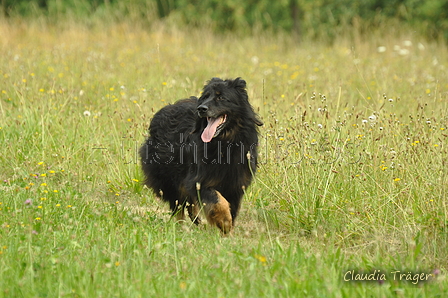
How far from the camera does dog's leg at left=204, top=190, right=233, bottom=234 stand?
4.67 m

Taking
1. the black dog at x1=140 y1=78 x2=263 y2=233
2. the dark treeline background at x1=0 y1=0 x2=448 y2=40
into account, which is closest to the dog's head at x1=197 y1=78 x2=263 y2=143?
the black dog at x1=140 y1=78 x2=263 y2=233

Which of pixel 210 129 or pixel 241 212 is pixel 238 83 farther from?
pixel 241 212

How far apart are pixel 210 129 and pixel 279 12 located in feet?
54.5

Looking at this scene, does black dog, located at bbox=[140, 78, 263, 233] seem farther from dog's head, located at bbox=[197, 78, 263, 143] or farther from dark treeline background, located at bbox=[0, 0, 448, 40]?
dark treeline background, located at bbox=[0, 0, 448, 40]

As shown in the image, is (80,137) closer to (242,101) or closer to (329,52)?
(242,101)

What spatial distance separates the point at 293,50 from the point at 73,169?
9.35 metres

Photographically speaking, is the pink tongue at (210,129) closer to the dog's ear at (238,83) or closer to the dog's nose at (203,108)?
the dog's nose at (203,108)

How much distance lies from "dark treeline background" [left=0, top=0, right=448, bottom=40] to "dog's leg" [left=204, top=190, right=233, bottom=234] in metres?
12.4

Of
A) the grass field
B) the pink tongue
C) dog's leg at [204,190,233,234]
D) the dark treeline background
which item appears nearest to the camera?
the grass field

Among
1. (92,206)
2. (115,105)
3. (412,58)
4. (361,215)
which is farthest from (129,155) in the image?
(412,58)

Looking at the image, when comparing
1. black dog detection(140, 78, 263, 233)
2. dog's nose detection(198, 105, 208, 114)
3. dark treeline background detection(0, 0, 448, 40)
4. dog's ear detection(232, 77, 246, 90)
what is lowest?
dark treeline background detection(0, 0, 448, 40)

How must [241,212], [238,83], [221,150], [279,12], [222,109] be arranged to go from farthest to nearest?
[279,12], [241,212], [238,83], [221,150], [222,109]

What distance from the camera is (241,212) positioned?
5547mm

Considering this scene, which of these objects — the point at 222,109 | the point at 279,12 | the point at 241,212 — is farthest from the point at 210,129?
the point at 279,12
